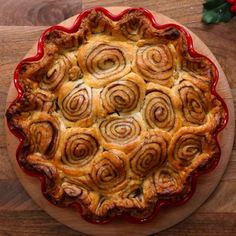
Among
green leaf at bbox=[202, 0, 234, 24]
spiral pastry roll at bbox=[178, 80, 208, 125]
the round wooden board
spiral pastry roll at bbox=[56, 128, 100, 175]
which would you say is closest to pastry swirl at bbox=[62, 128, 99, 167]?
spiral pastry roll at bbox=[56, 128, 100, 175]

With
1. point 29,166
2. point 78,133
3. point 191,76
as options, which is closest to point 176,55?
point 191,76

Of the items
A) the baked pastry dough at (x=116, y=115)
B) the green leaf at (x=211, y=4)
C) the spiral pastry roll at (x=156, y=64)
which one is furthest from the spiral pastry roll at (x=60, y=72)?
the green leaf at (x=211, y=4)

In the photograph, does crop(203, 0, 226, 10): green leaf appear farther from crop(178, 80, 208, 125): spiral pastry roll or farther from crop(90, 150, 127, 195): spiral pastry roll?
crop(90, 150, 127, 195): spiral pastry roll

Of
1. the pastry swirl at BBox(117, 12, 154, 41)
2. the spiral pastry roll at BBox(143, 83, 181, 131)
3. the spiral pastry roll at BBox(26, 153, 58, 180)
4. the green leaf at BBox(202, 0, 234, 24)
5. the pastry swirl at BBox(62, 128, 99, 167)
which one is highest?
the pastry swirl at BBox(117, 12, 154, 41)

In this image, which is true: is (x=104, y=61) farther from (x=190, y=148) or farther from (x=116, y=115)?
(x=190, y=148)

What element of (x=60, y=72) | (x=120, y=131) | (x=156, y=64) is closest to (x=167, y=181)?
(x=120, y=131)
